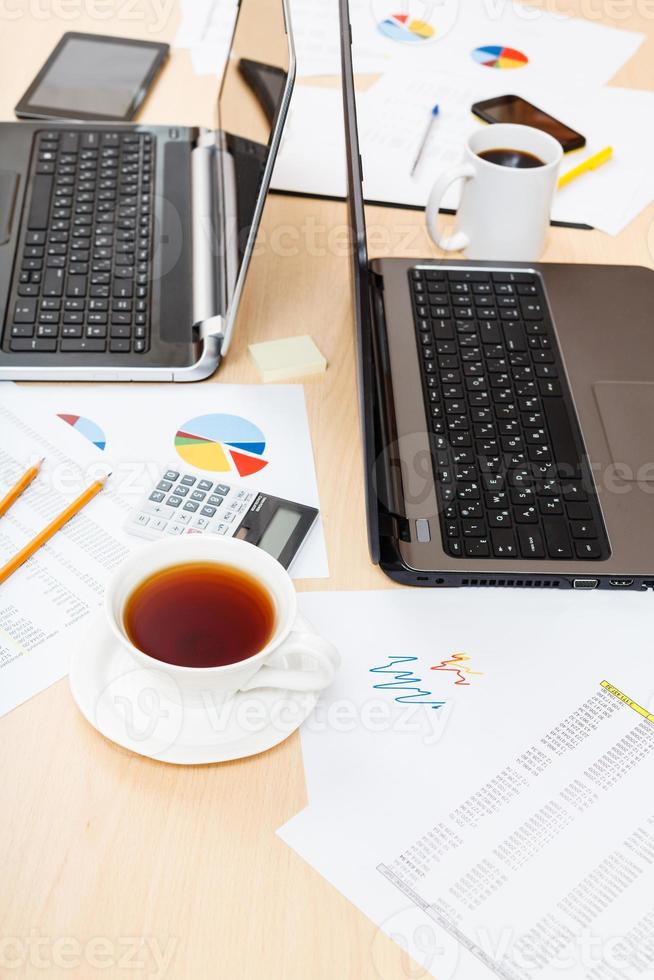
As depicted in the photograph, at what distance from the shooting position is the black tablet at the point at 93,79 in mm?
1238

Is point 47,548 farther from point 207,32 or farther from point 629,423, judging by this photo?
point 207,32

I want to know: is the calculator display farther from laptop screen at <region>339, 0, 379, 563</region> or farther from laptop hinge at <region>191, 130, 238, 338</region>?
laptop hinge at <region>191, 130, 238, 338</region>

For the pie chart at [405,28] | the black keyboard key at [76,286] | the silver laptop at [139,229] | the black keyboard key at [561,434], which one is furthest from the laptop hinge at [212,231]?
the pie chart at [405,28]

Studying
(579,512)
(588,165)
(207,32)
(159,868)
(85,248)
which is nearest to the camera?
(159,868)

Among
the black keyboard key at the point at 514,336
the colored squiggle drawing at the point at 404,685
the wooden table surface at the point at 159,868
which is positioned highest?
the black keyboard key at the point at 514,336

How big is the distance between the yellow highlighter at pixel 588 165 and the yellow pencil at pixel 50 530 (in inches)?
29.2

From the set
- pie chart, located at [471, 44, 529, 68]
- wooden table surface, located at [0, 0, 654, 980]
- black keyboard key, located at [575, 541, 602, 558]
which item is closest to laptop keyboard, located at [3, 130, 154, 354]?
wooden table surface, located at [0, 0, 654, 980]

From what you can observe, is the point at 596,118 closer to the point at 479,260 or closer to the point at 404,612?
the point at 479,260

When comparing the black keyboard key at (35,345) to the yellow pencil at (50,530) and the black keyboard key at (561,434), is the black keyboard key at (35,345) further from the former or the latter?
the black keyboard key at (561,434)

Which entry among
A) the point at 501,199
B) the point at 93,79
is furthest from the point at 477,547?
the point at 93,79

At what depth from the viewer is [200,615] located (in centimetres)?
65

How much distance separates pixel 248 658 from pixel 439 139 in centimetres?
89

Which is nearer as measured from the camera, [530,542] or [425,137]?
[530,542]

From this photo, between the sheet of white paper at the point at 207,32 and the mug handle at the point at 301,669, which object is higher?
the sheet of white paper at the point at 207,32
